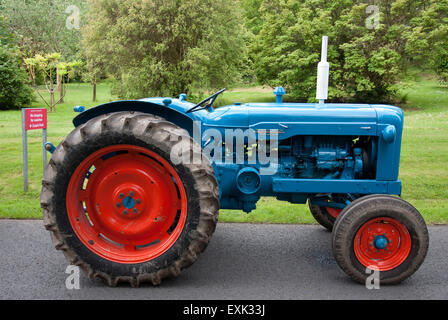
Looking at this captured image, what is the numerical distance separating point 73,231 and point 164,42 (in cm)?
1539

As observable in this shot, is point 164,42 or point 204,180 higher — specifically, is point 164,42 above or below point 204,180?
above

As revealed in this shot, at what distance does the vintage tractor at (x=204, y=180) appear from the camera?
2838 mm

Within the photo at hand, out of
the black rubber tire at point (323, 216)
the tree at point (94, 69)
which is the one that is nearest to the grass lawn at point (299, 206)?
the black rubber tire at point (323, 216)

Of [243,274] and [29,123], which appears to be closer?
[243,274]

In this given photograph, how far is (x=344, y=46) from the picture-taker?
19.7 meters

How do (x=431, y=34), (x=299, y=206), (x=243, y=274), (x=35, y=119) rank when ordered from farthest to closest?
(x=431, y=34) < (x=35, y=119) < (x=299, y=206) < (x=243, y=274)

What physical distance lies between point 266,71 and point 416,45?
7941mm

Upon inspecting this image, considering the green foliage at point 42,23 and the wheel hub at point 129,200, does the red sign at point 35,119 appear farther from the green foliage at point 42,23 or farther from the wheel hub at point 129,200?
the green foliage at point 42,23

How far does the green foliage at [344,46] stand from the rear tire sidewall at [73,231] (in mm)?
18407

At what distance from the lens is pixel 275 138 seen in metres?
3.24

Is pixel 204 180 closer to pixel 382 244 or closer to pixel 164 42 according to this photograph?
pixel 382 244

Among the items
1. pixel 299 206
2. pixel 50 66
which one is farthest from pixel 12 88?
pixel 299 206
